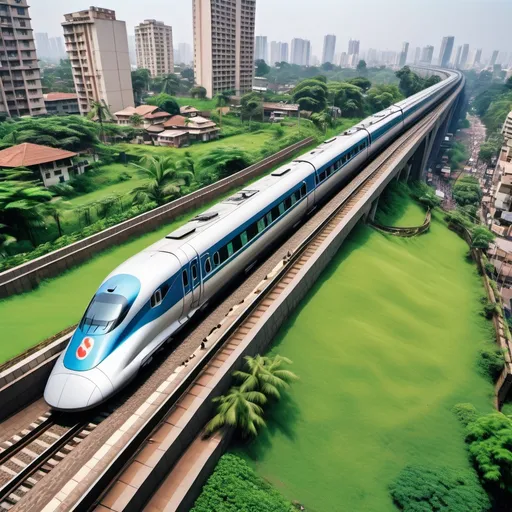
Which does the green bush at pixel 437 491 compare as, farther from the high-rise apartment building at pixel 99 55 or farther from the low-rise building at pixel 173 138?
the high-rise apartment building at pixel 99 55

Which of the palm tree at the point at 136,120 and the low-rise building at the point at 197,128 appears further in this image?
the palm tree at the point at 136,120

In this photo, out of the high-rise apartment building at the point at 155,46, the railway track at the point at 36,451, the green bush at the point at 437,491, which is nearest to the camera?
the railway track at the point at 36,451

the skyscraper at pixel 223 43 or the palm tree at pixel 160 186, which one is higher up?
the skyscraper at pixel 223 43

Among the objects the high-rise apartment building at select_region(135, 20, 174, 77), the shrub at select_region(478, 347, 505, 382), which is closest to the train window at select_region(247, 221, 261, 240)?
the shrub at select_region(478, 347, 505, 382)

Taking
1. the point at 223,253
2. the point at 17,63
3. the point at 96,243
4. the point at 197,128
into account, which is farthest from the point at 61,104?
the point at 223,253

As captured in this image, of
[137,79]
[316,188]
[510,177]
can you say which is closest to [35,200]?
[316,188]

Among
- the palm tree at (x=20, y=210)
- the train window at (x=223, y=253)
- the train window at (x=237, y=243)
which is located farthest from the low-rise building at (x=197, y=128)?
the train window at (x=223, y=253)

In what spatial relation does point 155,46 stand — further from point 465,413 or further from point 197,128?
point 465,413
